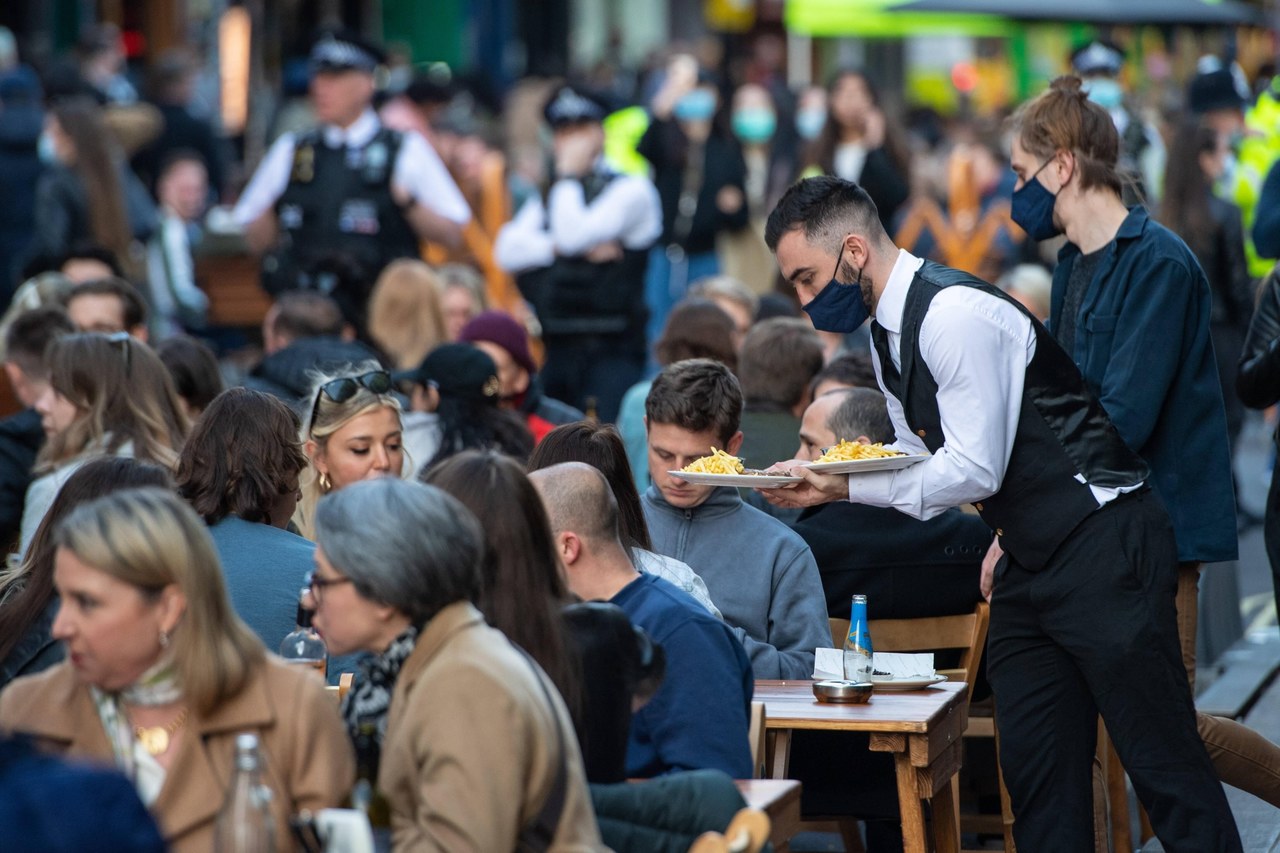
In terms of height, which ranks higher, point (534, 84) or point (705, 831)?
point (534, 84)

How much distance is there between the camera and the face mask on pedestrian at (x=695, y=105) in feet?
48.2

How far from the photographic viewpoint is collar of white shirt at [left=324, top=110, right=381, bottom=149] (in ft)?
34.5

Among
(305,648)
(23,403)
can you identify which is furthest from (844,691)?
(23,403)

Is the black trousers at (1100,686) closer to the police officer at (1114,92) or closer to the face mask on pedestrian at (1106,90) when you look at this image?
the police officer at (1114,92)

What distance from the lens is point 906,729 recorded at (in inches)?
183

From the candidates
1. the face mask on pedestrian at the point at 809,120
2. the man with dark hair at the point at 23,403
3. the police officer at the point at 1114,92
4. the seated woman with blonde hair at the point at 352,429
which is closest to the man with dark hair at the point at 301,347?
the man with dark hair at the point at 23,403

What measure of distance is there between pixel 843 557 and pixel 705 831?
2.13 metres

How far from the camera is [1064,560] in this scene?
15.6ft

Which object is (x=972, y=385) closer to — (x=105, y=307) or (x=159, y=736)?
(x=159, y=736)

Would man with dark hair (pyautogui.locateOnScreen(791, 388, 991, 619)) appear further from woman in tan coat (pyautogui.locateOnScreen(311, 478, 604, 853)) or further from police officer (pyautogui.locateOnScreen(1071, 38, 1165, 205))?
police officer (pyautogui.locateOnScreen(1071, 38, 1165, 205))

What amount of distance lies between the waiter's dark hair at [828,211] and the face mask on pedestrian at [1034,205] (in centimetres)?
85

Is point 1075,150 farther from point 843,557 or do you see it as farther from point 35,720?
point 35,720

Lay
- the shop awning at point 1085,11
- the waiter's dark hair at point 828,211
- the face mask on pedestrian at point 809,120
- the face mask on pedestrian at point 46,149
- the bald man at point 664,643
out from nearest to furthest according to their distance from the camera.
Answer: the bald man at point 664,643, the waiter's dark hair at point 828,211, the face mask on pedestrian at point 46,149, the shop awning at point 1085,11, the face mask on pedestrian at point 809,120

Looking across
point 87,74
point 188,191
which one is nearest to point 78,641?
point 188,191
